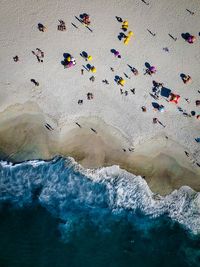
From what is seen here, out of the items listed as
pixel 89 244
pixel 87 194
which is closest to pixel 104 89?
pixel 87 194

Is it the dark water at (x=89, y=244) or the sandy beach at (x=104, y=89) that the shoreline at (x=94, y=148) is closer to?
the sandy beach at (x=104, y=89)

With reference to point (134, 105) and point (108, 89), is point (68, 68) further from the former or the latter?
point (134, 105)

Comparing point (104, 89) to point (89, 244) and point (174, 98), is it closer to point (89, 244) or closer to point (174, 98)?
point (174, 98)

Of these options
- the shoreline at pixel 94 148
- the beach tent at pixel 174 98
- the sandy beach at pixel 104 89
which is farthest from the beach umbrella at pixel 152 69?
the shoreline at pixel 94 148

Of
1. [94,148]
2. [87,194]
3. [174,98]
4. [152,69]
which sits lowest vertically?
[87,194]

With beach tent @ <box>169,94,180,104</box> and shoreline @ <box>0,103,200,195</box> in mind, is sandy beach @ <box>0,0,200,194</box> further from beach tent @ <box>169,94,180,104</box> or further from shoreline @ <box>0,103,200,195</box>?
beach tent @ <box>169,94,180,104</box>

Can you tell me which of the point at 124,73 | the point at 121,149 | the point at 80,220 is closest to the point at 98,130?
the point at 121,149
